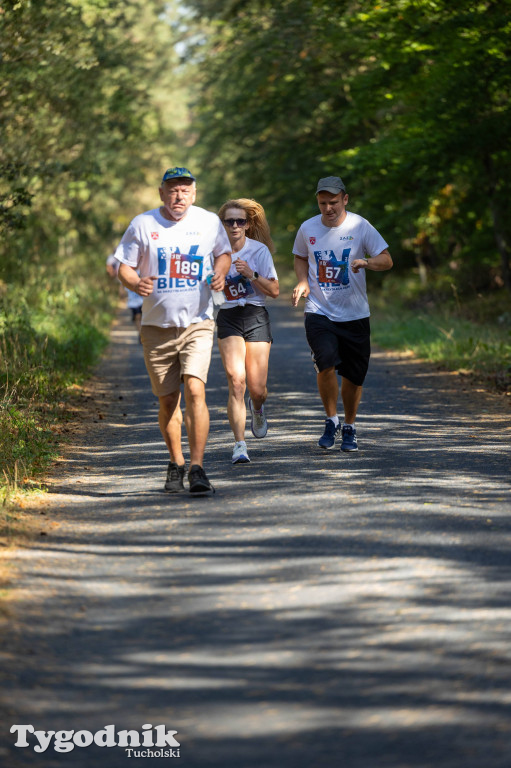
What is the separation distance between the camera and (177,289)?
24.7ft

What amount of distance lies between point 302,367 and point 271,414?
16.1 feet

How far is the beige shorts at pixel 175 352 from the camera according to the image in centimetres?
768

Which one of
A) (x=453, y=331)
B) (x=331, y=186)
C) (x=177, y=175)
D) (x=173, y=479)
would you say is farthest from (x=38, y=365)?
(x=453, y=331)

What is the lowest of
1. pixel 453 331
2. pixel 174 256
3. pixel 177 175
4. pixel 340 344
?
pixel 453 331

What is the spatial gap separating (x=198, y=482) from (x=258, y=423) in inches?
98.0

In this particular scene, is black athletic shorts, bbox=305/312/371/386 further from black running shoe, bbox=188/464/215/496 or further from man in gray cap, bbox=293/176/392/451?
black running shoe, bbox=188/464/215/496

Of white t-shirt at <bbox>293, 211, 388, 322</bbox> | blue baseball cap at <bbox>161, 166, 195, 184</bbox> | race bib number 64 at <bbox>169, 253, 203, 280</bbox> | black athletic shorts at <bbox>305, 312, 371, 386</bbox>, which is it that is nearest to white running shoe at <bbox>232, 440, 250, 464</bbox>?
black athletic shorts at <bbox>305, 312, 371, 386</bbox>

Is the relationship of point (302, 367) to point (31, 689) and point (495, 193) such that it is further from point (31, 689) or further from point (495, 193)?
point (31, 689)

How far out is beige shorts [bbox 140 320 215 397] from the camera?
25.2 feet

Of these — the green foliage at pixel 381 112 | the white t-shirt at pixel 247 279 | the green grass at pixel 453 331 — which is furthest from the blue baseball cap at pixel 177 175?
the green foliage at pixel 381 112

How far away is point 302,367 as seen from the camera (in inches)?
656

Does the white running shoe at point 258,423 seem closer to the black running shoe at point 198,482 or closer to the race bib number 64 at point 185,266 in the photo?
the black running shoe at point 198,482

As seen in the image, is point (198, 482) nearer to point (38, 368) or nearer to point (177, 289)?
point (177, 289)

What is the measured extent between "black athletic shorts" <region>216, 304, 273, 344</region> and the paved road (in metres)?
0.99
